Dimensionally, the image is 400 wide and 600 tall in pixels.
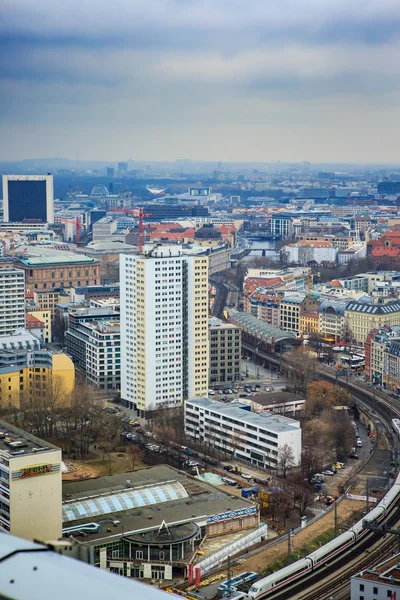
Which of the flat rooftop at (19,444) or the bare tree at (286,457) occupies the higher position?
the flat rooftop at (19,444)

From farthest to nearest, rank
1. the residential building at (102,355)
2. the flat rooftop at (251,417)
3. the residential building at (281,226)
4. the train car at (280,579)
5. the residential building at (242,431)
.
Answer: the residential building at (281,226), the residential building at (102,355), the flat rooftop at (251,417), the residential building at (242,431), the train car at (280,579)

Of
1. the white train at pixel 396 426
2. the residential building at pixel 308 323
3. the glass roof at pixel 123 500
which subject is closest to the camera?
the glass roof at pixel 123 500

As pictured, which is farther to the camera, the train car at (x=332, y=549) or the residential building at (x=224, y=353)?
the residential building at (x=224, y=353)

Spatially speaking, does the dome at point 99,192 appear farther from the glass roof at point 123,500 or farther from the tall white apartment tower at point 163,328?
the glass roof at point 123,500

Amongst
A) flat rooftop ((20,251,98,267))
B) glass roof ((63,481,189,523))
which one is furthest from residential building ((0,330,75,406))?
flat rooftop ((20,251,98,267))

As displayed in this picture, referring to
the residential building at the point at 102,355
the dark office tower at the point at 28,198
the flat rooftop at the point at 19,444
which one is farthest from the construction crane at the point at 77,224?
the flat rooftop at the point at 19,444

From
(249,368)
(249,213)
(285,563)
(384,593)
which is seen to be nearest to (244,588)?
(285,563)
